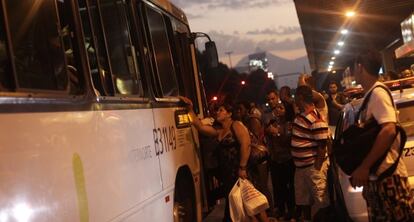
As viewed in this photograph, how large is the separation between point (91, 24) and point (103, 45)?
25 centimetres

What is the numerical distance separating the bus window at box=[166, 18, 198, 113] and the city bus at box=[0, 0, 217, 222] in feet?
2.11

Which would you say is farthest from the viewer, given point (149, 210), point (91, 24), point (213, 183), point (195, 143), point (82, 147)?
point (213, 183)

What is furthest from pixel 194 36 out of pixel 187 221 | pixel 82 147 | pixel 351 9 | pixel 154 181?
pixel 351 9

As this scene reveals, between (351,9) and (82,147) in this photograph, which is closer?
(82,147)

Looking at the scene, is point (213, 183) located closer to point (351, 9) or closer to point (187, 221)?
point (187, 221)

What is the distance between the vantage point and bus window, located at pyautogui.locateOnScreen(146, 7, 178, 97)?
643 centimetres

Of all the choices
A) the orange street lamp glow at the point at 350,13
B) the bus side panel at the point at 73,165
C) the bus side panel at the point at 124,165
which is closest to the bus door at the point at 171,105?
the bus side panel at the point at 124,165

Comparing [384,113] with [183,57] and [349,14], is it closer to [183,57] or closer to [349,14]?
[183,57]

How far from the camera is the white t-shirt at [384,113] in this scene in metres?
4.05

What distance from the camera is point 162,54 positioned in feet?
22.2

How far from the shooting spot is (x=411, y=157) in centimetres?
594

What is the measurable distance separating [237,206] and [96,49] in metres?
3.19

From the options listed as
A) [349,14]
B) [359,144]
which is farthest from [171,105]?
[349,14]

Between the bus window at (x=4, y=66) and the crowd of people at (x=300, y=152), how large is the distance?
93.9 inches
